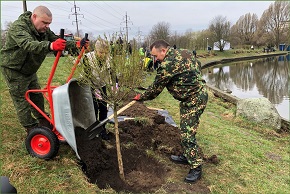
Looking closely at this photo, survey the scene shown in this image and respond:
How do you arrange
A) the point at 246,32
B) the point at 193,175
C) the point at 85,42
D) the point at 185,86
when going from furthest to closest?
the point at 246,32 → the point at 193,175 → the point at 185,86 → the point at 85,42

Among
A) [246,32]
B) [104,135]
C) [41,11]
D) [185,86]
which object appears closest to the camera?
[41,11]

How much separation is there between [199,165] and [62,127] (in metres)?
2.13

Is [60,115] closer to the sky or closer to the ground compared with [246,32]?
closer to the ground

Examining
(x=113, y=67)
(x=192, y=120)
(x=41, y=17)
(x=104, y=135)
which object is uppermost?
(x=41, y=17)

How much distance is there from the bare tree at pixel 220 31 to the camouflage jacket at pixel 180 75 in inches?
2318

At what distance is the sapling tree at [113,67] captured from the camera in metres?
3.56

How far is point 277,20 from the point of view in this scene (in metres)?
60.9

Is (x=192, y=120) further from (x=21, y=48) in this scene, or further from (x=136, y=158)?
(x=21, y=48)

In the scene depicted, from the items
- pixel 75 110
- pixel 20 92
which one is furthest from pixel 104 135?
pixel 20 92

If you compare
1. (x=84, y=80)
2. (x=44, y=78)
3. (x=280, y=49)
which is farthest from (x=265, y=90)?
(x=280, y=49)

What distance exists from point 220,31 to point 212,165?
2418 inches

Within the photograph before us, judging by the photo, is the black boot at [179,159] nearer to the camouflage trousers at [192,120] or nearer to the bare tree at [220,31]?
the camouflage trousers at [192,120]

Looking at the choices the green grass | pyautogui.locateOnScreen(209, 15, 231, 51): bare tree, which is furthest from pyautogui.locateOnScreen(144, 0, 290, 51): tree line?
the green grass

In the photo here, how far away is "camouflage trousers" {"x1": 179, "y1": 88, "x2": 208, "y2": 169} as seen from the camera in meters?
4.10
